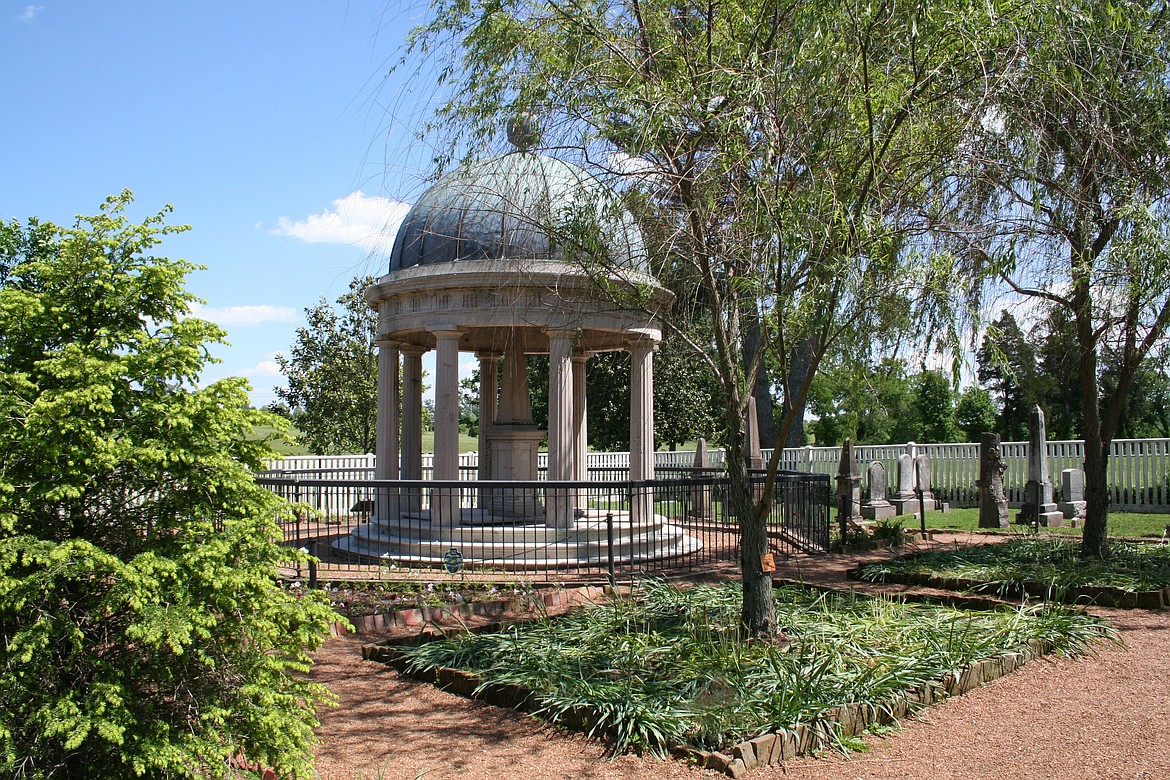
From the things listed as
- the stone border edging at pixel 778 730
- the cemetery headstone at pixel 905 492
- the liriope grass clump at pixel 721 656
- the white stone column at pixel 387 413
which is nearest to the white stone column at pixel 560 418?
the white stone column at pixel 387 413

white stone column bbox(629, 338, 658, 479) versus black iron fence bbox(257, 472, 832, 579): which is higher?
white stone column bbox(629, 338, 658, 479)

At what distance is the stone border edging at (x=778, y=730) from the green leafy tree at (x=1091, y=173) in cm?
320

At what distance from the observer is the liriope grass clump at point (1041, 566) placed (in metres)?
9.52

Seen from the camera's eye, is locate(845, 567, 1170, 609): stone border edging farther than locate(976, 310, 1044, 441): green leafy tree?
Yes

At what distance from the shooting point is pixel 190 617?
3824 mm

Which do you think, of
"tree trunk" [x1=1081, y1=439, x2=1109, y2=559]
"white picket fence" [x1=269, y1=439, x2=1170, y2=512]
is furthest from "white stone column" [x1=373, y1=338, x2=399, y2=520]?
"tree trunk" [x1=1081, y1=439, x2=1109, y2=559]

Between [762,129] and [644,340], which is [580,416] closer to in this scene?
[644,340]

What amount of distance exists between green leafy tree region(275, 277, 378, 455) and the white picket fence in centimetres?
240

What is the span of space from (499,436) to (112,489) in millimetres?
11411

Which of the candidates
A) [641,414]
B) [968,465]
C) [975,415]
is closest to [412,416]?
[641,414]

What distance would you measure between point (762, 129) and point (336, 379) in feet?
70.4

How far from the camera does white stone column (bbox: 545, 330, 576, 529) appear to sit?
12641 mm

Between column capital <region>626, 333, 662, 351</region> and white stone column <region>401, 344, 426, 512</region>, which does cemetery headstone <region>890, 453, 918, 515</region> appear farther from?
white stone column <region>401, 344, 426, 512</region>

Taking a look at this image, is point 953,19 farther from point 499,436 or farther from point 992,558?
point 499,436
